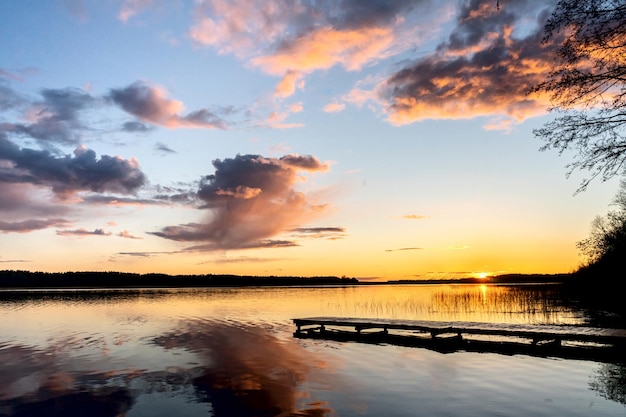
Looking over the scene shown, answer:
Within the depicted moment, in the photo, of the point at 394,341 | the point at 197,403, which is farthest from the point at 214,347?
the point at 197,403

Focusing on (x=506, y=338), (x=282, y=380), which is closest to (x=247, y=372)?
(x=282, y=380)

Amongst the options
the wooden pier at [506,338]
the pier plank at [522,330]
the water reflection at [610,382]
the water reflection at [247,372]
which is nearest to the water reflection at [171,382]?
the water reflection at [247,372]

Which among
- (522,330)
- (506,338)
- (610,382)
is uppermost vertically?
(522,330)

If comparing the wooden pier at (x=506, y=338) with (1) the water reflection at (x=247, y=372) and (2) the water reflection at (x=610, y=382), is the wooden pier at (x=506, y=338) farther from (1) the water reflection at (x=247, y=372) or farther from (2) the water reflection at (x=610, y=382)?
(1) the water reflection at (x=247, y=372)

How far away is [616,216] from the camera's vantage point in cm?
6975

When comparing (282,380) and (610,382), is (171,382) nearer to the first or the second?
(282,380)

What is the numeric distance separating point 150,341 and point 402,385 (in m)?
17.3

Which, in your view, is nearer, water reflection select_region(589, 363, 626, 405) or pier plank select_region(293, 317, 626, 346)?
water reflection select_region(589, 363, 626, 405)

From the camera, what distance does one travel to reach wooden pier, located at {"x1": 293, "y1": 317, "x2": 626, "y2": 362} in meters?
20.5

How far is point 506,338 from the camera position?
26.5 metres

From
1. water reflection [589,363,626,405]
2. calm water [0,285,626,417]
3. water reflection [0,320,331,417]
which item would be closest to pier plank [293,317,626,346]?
calm water [0,285,626,417]

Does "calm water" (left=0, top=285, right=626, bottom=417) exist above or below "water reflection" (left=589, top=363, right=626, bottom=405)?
below

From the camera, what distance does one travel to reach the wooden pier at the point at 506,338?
20.5m

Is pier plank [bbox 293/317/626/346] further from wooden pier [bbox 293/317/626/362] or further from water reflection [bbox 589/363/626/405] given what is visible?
water reflection [bbox 589/363/626/405]
